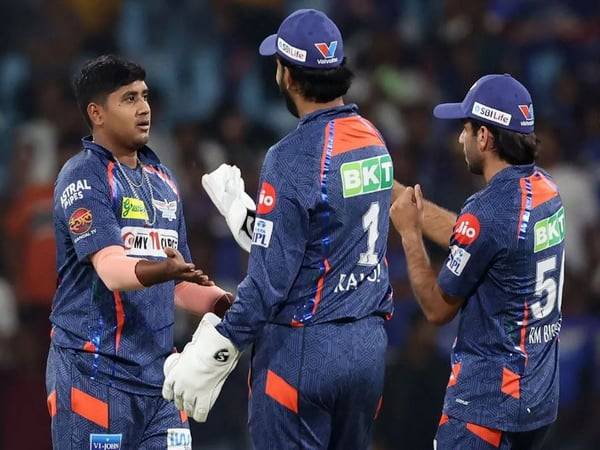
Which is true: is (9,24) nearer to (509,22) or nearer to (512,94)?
(509,22)

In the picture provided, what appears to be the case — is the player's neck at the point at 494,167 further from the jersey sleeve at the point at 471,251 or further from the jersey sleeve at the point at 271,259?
the jersey sleeve at the point at 271,259

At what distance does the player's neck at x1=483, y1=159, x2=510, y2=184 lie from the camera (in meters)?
5.09

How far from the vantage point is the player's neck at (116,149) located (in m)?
5.04

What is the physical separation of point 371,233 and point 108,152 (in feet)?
3.37

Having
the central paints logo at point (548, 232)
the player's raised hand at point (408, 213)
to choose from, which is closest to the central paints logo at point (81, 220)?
the player's raised hand at point (408, 213)

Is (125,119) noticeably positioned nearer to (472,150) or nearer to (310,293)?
(310,293)

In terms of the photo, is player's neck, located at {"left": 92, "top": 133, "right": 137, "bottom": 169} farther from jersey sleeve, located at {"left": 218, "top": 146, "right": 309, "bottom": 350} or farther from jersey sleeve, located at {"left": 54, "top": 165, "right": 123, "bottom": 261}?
jersey sleeve, located at {"left": 218, "top": 146, "right": 309, "bottom": 350}

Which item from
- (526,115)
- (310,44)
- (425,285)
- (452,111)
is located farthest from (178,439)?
(526,115)

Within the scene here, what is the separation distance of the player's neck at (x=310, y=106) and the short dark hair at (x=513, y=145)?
2.11 feet

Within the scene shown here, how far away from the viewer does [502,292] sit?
16.3ft

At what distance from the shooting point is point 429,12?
10.7 meters

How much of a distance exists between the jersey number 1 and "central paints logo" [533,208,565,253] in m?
0.63

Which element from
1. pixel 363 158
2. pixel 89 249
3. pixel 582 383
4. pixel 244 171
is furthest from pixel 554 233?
pixel 244 171

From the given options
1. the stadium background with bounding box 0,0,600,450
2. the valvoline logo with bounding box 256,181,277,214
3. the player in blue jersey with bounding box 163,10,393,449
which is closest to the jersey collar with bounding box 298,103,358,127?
the player in blue jersey with bounding box 163,10,393,449
